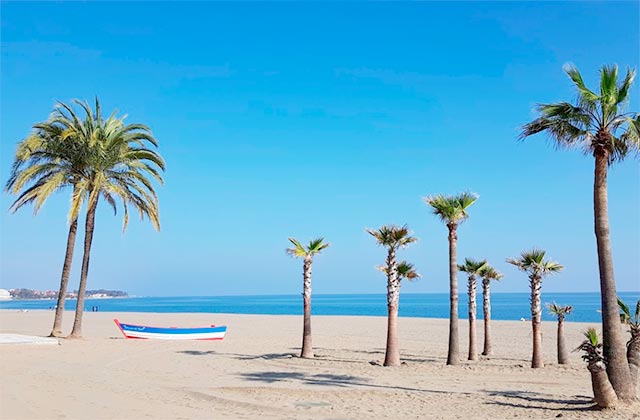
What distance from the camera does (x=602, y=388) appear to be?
1256cm

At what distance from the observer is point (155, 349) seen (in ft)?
83.7

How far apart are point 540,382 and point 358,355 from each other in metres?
10.1

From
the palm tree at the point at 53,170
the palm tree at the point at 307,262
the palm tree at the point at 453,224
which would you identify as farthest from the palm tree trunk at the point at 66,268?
the palm tree at the point at 453,224

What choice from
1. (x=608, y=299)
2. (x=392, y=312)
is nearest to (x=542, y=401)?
(x=608, y=299)

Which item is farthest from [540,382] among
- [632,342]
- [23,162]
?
[23,162]

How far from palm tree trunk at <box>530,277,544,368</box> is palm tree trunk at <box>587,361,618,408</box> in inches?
334

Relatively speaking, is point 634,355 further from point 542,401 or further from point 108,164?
point 108,164

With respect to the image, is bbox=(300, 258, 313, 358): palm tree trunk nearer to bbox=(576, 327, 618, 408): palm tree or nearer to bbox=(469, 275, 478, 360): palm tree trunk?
bbox=(469, 275, 478, 360): palm tree trunk

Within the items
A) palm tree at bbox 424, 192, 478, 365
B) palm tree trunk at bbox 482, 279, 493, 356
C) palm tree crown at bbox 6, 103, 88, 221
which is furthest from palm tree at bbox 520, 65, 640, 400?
palm tree crown at bbox 6, 103, 88, 221

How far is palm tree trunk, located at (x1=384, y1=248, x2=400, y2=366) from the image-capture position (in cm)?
2086

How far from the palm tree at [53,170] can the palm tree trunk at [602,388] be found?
22.4 m

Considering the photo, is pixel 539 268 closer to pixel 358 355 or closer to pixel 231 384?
pixel 358 355

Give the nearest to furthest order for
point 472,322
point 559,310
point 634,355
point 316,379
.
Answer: point 634,355, point 316,379, point 559,310, point 472,322

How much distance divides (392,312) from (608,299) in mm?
9266
